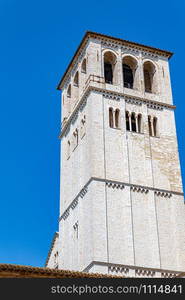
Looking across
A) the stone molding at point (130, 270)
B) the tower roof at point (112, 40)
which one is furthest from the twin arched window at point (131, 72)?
the stone molding at point (130, 270)

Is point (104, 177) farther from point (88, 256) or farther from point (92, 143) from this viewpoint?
point (88, 256)

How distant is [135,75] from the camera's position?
37.5 m

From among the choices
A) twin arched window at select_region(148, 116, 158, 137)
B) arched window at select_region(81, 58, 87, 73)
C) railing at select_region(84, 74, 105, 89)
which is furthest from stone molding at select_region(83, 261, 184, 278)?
arched window at select_region(81, 58, 87, 73)

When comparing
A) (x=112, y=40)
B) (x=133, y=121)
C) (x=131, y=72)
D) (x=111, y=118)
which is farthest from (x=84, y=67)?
(x=133, y=121)

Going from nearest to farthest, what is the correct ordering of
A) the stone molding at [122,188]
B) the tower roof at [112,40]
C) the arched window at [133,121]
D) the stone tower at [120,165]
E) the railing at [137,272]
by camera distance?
the railing at [137,272] < the stone tower at [120,165] < the stone molding at [122,188] < the arched window at [133,121] < the tower roof at [112,40]

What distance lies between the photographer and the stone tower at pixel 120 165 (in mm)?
29969

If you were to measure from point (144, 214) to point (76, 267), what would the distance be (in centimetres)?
481

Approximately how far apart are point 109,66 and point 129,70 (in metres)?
1.51

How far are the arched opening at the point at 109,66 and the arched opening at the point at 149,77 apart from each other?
8.06 feet

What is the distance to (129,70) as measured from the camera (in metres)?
38.5

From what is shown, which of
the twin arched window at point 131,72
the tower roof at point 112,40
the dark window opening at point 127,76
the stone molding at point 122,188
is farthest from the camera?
the dark window opening at point 127,76

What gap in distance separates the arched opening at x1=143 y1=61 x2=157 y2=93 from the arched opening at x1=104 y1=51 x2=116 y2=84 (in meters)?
2.46

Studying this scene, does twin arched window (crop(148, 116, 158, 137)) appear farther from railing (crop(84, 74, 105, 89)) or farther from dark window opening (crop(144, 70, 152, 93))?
railing (crop(84, 74, 105, 89))

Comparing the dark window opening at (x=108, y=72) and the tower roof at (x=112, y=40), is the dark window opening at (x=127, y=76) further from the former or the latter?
the tower roof at (x=112, y=40)
